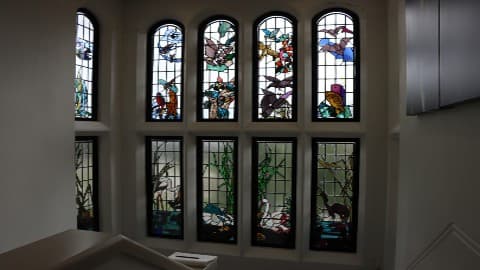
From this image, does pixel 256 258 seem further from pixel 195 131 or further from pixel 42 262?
pixel 42 262

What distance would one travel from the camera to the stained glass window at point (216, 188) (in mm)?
5363

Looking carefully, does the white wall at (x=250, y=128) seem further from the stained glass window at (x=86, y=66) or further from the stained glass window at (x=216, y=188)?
the stained glass window at (x=86, y=66)

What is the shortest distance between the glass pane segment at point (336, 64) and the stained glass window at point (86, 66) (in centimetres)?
295

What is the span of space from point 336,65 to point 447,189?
395 centimetres

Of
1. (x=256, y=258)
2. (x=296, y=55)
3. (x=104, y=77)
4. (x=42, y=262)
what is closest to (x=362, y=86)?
(x=296, y=55)

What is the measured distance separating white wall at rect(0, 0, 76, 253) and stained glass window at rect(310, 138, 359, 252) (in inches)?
118

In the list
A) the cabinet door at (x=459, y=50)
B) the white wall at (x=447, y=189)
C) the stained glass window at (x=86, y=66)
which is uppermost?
the stained glass window at (x=86, y=66)

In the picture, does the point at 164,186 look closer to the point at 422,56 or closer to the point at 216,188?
the point at 216,188

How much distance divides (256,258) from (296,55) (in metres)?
2.73

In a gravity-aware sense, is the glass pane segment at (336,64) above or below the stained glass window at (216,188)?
above

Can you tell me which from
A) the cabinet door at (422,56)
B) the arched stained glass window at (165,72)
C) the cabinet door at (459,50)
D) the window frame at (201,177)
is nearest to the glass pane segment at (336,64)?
the window frame at (201,177)

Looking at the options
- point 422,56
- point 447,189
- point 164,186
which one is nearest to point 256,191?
point 164,186

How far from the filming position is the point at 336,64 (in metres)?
5.02

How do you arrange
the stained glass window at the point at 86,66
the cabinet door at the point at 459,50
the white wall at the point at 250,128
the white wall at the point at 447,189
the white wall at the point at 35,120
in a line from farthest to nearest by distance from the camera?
the stained glass window at the point at 86,66 < the white wall at the point at 250,128 < the white wall at the point at 35,120 < the white wall at the point at 447,189 < the cabinet door at the point at 459,50
